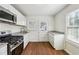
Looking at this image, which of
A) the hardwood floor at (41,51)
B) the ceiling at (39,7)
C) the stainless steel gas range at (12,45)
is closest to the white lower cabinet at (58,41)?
the hardwood floor at (41,51)

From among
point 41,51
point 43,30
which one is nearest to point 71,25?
point 41,51

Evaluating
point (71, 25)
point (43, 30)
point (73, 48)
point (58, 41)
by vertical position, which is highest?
point (71, 25)

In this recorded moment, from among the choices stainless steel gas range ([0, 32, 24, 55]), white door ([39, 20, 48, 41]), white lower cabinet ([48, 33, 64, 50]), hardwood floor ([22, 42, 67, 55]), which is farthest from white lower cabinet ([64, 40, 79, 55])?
white door ([39, 20, 48, 41])

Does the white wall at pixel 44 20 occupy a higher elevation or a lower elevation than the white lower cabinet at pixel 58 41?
higher

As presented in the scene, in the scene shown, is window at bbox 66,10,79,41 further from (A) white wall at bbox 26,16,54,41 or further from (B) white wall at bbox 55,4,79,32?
(A) white wall at bbox 26,16,54,41

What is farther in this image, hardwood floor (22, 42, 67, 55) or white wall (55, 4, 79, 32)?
hardwood floor (22, 42, 67, 55)

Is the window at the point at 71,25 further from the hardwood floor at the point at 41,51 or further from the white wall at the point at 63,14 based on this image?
the hardwood floor at the point at 41,51

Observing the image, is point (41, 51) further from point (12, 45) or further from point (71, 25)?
point (12, 45)

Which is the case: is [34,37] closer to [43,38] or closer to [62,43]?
[43,38]

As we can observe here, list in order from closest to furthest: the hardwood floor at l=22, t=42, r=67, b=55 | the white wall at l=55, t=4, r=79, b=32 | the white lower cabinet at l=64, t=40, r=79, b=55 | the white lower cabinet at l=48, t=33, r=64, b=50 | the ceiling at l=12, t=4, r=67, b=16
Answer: the white lower cabinet at l=64, t=40, r=79, b=55 < the white wall at l=55, t=4, r=79, b=32 < the ceiling at l=12, t=4, r=67, b=16 < the hardwood floor at l=22, t=42, r=67, b=55 < the white lower cabinet at l=48, t=33, r=64, b=50

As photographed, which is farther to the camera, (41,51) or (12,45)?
(41,51)

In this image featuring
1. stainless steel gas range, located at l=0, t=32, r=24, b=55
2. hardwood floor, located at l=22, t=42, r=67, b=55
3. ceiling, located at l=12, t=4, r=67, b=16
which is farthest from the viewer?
hardwood floor, located at l=22, t=42, r=67, b=55
